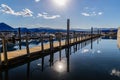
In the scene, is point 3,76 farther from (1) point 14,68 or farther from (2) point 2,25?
(2) point 2,25

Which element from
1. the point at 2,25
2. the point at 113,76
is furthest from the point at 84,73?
the point at 2,25

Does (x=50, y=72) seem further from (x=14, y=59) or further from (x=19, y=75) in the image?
(x=14, y=59)

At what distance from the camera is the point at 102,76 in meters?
13.9

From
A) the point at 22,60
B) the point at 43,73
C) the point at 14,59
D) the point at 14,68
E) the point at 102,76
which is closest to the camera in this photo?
the point at 102,76

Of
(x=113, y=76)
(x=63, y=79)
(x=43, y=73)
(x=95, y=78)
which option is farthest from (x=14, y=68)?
(x=113, y=76)

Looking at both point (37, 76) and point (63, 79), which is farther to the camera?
point (37, 76)

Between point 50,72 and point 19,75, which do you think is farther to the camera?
point 50,72

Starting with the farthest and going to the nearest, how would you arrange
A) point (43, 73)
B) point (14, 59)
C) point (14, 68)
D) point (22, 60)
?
point (22, 60) → point (14, 59) → point (14, 68) → point (43, 73)

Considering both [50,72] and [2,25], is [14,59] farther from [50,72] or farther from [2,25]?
[2,25]

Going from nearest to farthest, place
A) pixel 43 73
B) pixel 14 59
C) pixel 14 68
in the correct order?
pixel 43 73, pixel 14 68, pixel 14 59

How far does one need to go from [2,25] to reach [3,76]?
144231 mm

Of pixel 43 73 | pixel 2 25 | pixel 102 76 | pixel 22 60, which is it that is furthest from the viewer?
pixel 2 25

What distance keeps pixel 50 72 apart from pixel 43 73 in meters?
0.59

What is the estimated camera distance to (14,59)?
1720 centimetres
